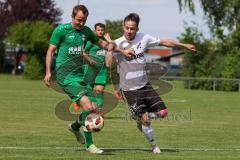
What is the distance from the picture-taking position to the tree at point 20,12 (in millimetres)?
88162

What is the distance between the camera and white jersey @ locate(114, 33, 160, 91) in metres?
12.2

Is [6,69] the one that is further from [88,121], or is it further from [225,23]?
[88,121]

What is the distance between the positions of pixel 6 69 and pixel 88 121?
7631cm

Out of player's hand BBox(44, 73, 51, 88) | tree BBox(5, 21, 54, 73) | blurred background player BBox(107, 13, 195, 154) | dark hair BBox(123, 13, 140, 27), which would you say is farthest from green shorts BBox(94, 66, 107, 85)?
tree BBox(5, 21, 54, 73)

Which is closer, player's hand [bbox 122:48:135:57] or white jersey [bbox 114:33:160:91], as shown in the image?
player's hand [bbox 122:48:135:57]

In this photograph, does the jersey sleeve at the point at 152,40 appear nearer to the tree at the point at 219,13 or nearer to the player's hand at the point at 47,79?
the player's hand at the point at 47,79

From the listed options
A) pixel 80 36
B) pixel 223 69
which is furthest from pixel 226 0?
pixel 80 36

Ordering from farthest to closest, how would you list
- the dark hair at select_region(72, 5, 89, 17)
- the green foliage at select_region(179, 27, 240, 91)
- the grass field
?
the green foliage at select_region(179, 27, 240, 91) < the dark hair at select_region(72, 5, 89, 17) < the grass field

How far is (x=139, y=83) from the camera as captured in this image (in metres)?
12.3

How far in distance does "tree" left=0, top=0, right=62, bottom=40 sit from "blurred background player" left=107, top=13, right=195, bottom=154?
7617 cm

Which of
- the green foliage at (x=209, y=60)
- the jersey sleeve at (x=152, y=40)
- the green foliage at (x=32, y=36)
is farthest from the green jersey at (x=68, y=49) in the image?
the green foliage at (x=32, y=36)

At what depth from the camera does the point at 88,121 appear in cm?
1184

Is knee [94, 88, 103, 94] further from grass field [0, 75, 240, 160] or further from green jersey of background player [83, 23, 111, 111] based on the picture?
grass field [0, 75, 240, 160]

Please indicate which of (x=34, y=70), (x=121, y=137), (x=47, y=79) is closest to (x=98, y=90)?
(x=121, y=137)
